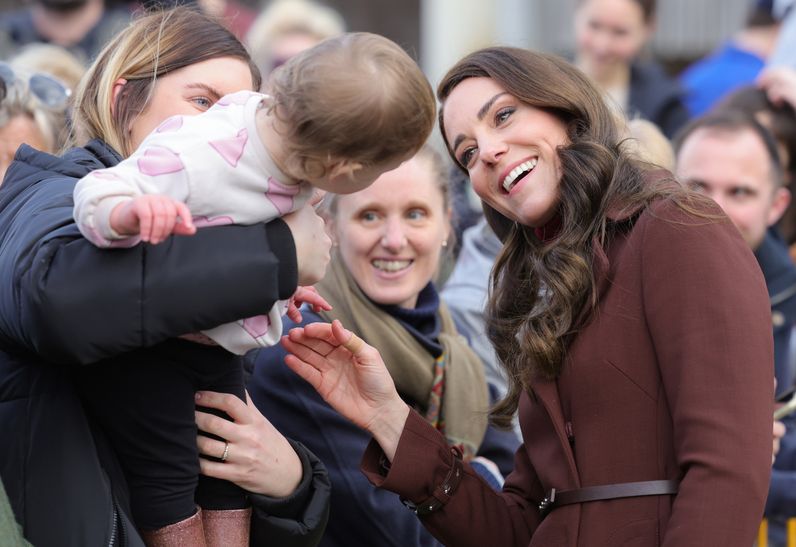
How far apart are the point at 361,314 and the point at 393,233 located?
0.95ft

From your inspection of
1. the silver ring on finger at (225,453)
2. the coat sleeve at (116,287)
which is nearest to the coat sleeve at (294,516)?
the silver ring on finger at (225,453)

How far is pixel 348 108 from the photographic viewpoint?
2.14 meters

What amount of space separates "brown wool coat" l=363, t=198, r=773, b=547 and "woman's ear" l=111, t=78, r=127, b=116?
43.7 inches

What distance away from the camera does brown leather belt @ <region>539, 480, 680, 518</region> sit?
250 centimetres

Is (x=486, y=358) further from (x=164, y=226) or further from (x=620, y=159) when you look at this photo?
(x=164, y=226)

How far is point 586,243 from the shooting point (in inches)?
106

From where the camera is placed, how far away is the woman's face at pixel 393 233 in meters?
3.70

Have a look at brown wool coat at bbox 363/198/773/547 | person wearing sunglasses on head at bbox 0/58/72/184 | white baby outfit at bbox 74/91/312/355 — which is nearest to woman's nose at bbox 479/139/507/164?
brown wool coat at bbox 363/198/773/547

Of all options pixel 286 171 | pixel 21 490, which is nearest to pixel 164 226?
pixel 286 171

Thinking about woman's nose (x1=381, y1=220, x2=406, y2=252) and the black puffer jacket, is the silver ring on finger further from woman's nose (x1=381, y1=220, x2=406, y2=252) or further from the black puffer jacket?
woman's nose (x1=381, y1=220, x2=406, y2=252)

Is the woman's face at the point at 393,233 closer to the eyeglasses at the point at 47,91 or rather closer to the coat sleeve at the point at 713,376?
the eyeglasses at the point at 47,91

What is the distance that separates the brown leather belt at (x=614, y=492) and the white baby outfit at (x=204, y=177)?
0.87 metres

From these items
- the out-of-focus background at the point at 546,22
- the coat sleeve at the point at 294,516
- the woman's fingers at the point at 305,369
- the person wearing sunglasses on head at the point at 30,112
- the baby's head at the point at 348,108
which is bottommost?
the out-of-focus background at the point at 546,22

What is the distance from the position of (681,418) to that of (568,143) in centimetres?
72
